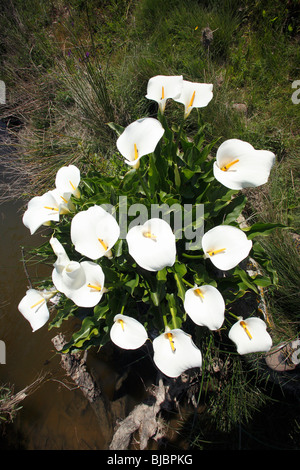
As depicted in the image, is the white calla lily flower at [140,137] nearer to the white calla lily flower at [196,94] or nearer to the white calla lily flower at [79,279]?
the white calla lily flower at [196,94]

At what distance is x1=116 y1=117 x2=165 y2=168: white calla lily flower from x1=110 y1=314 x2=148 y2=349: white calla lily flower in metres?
0.67

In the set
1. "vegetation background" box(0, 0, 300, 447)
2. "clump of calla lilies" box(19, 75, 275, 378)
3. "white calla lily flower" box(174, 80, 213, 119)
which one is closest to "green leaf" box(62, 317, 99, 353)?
"clump of calla lilies" box(19, 75, 275, 378)

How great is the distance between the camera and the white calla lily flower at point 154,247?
1.03 m

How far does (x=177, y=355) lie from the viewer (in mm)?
1091

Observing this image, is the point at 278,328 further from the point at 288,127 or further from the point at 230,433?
the point at 288,127

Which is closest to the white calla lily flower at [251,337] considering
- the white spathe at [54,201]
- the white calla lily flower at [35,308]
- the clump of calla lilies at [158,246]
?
the clump of calla lilies at [158,246]

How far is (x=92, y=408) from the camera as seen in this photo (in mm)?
2076

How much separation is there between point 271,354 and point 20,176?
112 inches

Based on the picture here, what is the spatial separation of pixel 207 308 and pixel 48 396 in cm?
180

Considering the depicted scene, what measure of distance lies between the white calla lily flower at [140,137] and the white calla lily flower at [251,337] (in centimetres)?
89

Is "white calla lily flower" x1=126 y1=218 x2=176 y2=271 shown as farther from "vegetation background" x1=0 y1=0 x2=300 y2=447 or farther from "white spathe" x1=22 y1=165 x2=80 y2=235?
"vegetation background" x1=0 y1=0 x2=300 y2=447

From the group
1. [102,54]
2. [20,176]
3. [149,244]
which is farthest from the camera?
[102,54]

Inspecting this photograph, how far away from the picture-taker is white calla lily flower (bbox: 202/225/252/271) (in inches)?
43.7

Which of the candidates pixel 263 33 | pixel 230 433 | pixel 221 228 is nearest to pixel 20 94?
Answer: pixel 263 33
